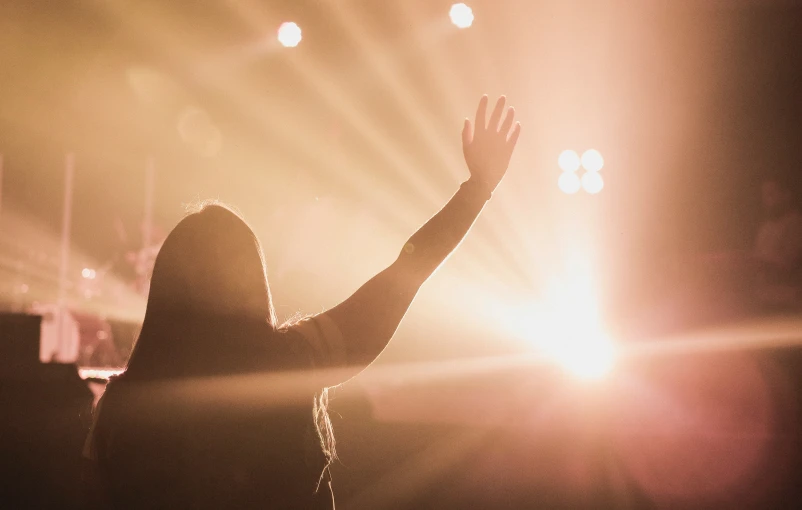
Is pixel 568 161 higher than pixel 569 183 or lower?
higher

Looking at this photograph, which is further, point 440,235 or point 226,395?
point 440,235

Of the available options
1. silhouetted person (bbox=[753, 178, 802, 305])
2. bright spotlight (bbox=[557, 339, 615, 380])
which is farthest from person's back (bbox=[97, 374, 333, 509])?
silhouetted person (bbox=[753, 178, 802, 305])

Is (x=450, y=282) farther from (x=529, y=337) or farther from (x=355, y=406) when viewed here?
(x=355, y=406)

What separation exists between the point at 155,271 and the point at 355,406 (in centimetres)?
311

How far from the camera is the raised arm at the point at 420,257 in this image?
3.12 feet

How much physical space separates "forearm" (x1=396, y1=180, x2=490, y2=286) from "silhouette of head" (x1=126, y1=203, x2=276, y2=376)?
0.82 feet

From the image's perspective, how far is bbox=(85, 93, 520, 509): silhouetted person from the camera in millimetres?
950

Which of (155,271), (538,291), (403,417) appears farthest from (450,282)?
(155,271)

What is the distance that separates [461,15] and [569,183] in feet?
5.21

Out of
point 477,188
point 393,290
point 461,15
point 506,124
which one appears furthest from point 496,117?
point 461,15

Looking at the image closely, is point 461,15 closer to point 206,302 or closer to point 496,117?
point 496,117

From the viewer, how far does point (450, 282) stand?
496cm

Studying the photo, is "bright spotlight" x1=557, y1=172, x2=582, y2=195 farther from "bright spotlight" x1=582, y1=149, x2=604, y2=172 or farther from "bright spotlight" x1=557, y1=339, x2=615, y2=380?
"bright spotlight" x1=557, y1=339, x2=615, y2=380

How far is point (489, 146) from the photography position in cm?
120
